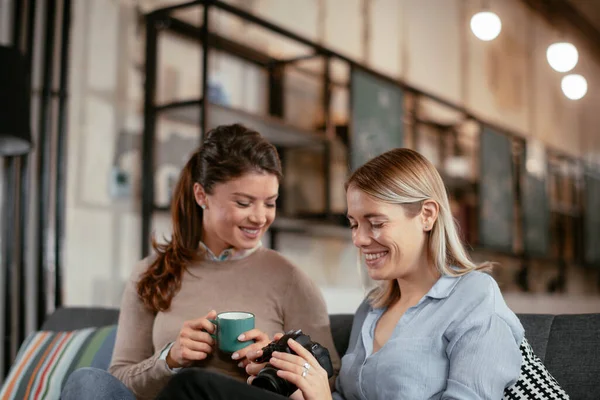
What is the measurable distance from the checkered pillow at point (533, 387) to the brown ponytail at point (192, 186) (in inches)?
29.2

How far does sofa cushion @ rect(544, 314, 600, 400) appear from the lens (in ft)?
4.65

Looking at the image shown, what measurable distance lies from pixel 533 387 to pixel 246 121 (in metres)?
2.11

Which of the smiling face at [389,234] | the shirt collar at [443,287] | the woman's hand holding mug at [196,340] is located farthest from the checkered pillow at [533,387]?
the woman's hand holding mug at [196,340]

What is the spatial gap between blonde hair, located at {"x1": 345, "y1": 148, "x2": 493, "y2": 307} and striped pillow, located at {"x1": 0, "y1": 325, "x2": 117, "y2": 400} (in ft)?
3.32

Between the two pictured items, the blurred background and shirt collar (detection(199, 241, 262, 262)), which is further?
the blurred background

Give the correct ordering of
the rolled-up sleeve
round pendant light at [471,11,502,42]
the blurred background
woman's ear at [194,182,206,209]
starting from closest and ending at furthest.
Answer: the rolled-up sleeve → woman's ear at [194,182,206,209] → the blurred background → round pendant light at [471,11,502,42]

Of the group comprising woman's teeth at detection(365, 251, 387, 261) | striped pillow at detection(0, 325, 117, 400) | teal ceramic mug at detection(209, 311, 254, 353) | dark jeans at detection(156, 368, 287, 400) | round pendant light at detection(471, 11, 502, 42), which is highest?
round pendant light at detection(471, 11, 502, 42)

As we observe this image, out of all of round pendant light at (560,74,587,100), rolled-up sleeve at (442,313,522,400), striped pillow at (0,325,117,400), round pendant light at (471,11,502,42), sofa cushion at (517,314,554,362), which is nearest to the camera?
rolled-up sleeve at (442,313,522,400)

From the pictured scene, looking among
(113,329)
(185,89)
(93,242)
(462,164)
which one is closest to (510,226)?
(462,164)

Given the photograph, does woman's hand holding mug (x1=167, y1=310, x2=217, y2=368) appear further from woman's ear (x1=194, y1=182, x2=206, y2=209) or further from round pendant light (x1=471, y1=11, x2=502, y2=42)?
round pendant light (x1=471, y1=11, x2=502, y2=42)

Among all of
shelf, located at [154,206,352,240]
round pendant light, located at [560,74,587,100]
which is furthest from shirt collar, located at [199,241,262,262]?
round pendant light, located at [560,74,587,100]

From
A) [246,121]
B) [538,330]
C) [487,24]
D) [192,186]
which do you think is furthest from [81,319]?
[487,24]

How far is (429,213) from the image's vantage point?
1414mm

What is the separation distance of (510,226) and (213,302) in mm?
4076
